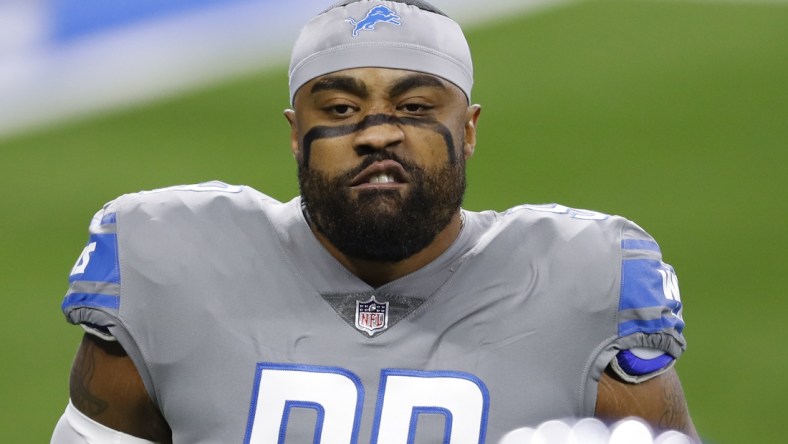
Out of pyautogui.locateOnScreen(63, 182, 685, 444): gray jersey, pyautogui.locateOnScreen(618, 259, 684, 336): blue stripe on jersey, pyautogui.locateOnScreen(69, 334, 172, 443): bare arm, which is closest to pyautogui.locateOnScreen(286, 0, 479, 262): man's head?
pyautogui.locateOnScreen(63, 182, 685, 444): gray jersey

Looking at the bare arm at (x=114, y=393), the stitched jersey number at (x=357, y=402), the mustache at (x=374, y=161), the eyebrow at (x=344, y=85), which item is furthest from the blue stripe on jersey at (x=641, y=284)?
the bare arm at (x=114, y=393)

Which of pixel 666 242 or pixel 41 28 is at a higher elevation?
pixel 41 28

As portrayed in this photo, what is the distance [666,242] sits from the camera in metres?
6.05

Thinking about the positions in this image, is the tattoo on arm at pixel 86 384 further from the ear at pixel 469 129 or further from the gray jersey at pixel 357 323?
the ear at pixel 469 129

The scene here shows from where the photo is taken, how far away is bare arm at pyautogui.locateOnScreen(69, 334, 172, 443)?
10.2 feet

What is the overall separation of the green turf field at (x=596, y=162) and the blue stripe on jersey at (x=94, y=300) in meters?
2.36

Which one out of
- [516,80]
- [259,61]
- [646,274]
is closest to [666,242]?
[516,80]

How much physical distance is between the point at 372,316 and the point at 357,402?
7.3 inches

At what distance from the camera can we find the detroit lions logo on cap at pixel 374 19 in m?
3.18

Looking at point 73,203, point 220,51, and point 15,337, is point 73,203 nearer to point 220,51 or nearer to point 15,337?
point 15,337

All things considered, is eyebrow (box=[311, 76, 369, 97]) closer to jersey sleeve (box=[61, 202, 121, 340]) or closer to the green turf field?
jersey sleeve (box=[61, 202, 121, 340])

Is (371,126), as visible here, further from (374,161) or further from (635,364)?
(635,364)

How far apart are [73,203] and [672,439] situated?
3.82 metres

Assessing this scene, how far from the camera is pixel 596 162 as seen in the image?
6496 mm
